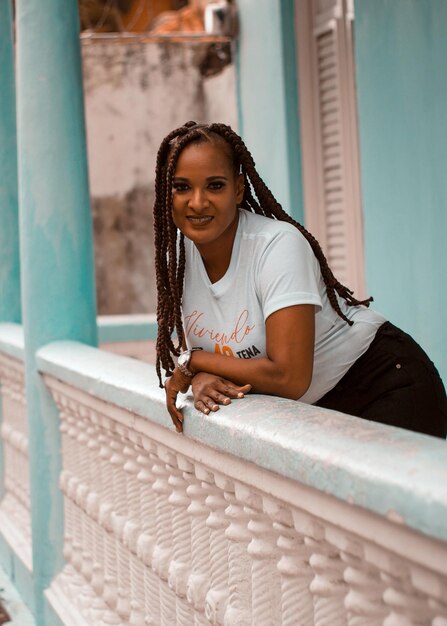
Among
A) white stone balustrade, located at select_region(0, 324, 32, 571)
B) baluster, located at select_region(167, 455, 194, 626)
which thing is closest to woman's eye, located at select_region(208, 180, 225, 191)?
baluster, located at select_region(167, 455, 194, 626)

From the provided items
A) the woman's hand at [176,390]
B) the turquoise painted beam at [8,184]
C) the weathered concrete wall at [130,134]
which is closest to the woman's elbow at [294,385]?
the woman's hand at [176,390]

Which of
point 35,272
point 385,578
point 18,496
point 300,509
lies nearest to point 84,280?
point 35,272

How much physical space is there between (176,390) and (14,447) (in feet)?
10.6

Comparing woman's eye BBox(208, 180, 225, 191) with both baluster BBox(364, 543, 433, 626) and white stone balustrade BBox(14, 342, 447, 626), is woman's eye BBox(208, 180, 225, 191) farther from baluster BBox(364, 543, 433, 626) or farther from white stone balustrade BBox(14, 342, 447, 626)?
baluster BBox(364, 543, 433, 626)

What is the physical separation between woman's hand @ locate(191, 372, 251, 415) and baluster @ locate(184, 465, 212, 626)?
19cm

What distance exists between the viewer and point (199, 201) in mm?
3031

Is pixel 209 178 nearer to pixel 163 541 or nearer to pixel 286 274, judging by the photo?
pixel 286 274

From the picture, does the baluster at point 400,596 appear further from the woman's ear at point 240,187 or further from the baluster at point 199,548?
the woman's ear at point 240,187

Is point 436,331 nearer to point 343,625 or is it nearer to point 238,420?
point 238,420

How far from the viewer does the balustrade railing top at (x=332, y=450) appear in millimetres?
1774

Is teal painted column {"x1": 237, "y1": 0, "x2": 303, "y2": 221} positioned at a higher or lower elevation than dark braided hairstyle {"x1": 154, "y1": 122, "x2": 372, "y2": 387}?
higher

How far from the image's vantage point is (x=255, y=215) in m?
3.18

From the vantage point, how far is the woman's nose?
9.95 ft

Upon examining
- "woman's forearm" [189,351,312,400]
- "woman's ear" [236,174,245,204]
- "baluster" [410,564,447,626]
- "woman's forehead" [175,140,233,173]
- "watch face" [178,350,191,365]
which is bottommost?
"baluster" [410,564,447,626]
